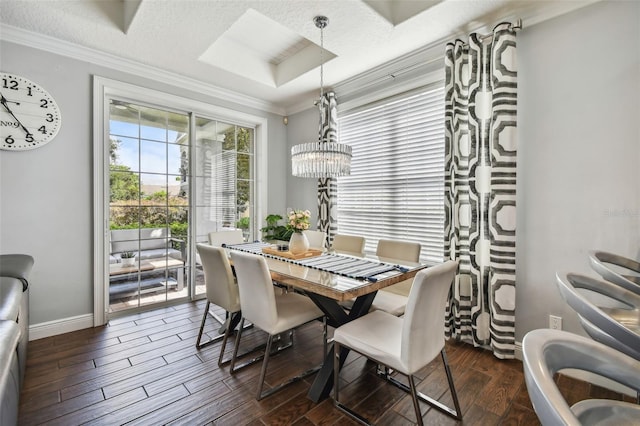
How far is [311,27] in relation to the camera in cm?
247

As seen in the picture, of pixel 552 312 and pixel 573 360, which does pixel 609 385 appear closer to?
pixel 552 312

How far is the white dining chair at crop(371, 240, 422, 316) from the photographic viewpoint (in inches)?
87.0

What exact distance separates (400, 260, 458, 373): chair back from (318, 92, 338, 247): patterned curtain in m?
2.23

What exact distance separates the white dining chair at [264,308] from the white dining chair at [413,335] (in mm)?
371

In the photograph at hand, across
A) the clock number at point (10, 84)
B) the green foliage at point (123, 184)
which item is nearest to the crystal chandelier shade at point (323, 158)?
the green foliage at point (123, 184)

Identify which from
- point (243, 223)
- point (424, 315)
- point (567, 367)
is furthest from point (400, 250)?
point (243, 223)

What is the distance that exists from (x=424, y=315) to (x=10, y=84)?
144 inches

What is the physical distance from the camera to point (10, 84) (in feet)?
8.28

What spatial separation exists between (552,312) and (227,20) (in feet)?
11.1

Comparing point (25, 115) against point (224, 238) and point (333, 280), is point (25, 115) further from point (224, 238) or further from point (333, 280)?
point (333, 280)

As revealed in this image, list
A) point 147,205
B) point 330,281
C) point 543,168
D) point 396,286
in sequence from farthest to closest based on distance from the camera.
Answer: point 147,205 < point 396,286 < point 543,168 < point 330,281

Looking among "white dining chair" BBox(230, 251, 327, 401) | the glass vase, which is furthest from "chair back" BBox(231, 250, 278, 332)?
the glass vase

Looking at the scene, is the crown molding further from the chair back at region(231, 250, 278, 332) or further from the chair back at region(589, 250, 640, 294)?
the chair back at region(589, 250, 640, 294)

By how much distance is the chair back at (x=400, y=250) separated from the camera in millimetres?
2475
